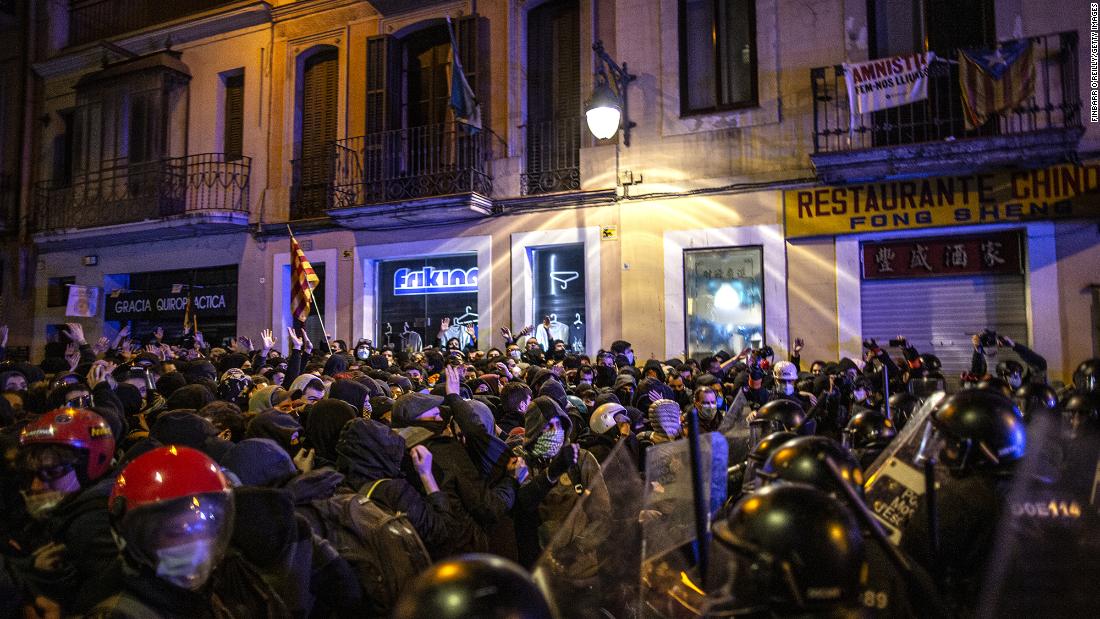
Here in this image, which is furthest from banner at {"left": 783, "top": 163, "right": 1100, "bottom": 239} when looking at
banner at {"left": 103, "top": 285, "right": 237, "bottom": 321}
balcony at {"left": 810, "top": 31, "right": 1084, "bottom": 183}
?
banner at {"left": 103, "top": 285, "right": 237, "bottom": 321}

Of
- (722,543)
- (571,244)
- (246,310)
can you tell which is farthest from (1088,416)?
(246,310)

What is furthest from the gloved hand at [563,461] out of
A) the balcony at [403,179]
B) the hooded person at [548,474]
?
the balcony at [403,179]

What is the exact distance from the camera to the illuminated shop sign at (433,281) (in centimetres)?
1543

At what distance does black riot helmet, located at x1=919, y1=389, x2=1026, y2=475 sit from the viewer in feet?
10.3

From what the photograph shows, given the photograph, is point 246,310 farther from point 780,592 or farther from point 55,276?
point 780,592

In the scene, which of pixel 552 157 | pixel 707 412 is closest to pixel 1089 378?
pixel 707 412

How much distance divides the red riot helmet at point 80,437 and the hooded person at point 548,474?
201cm

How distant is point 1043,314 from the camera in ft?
36.1

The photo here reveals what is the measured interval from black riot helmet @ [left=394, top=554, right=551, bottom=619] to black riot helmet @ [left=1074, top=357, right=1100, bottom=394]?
568 cm

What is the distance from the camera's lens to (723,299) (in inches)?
515

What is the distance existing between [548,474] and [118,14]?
21.4 meters

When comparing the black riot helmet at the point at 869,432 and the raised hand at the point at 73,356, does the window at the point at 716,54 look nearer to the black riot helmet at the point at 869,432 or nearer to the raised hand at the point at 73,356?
the black riot helmet at the point at 869,432

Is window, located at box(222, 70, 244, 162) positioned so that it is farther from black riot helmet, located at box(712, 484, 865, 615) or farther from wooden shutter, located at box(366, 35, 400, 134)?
black riot helmet, located at box(712, 484, 865, 615)

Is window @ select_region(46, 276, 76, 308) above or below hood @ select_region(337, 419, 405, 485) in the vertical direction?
above
